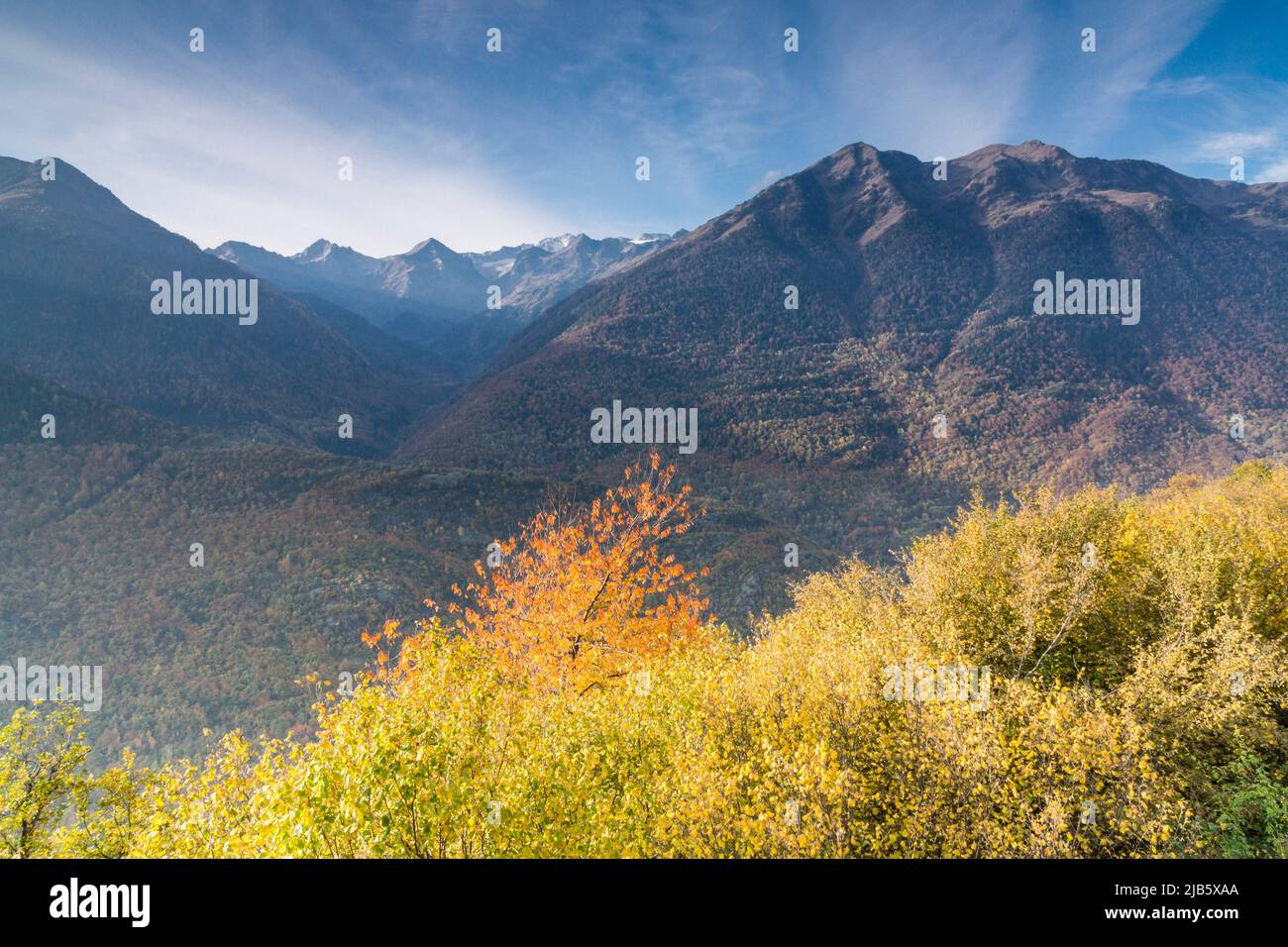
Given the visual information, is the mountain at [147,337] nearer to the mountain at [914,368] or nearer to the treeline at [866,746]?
the mountain at [914,368]

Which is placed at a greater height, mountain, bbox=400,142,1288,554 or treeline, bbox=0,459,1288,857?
mountain, bbox=400,142,1288,554

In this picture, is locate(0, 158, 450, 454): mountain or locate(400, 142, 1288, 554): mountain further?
locate(0, 158, 450, 454): mountain

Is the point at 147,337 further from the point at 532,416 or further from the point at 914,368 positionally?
the point at 914,368

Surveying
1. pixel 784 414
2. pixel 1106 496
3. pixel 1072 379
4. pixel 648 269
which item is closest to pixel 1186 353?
pixel 1072 379

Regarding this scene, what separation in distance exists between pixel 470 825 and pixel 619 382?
450 feet

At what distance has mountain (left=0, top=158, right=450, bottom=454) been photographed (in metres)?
113

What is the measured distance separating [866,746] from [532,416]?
125544 mm

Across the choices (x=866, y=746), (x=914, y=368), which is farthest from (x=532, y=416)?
(x=866, y=746)

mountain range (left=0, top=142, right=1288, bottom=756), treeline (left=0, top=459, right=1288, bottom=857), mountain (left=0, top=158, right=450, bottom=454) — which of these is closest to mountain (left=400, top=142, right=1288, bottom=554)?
mountain range (left=0, top=142, right=1288, bottom=756)

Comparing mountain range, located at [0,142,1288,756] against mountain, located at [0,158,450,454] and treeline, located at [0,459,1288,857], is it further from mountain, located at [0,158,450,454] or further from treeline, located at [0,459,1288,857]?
treeline, located at [0,459,1288,857]

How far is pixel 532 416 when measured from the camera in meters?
131

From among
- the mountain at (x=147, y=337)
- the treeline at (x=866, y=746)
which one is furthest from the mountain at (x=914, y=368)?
the treeline at (x=866, y=746)

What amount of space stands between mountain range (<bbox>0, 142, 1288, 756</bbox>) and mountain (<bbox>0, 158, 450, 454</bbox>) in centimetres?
81

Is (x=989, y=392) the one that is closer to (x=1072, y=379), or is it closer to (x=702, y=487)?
(x=1072, y=379)
